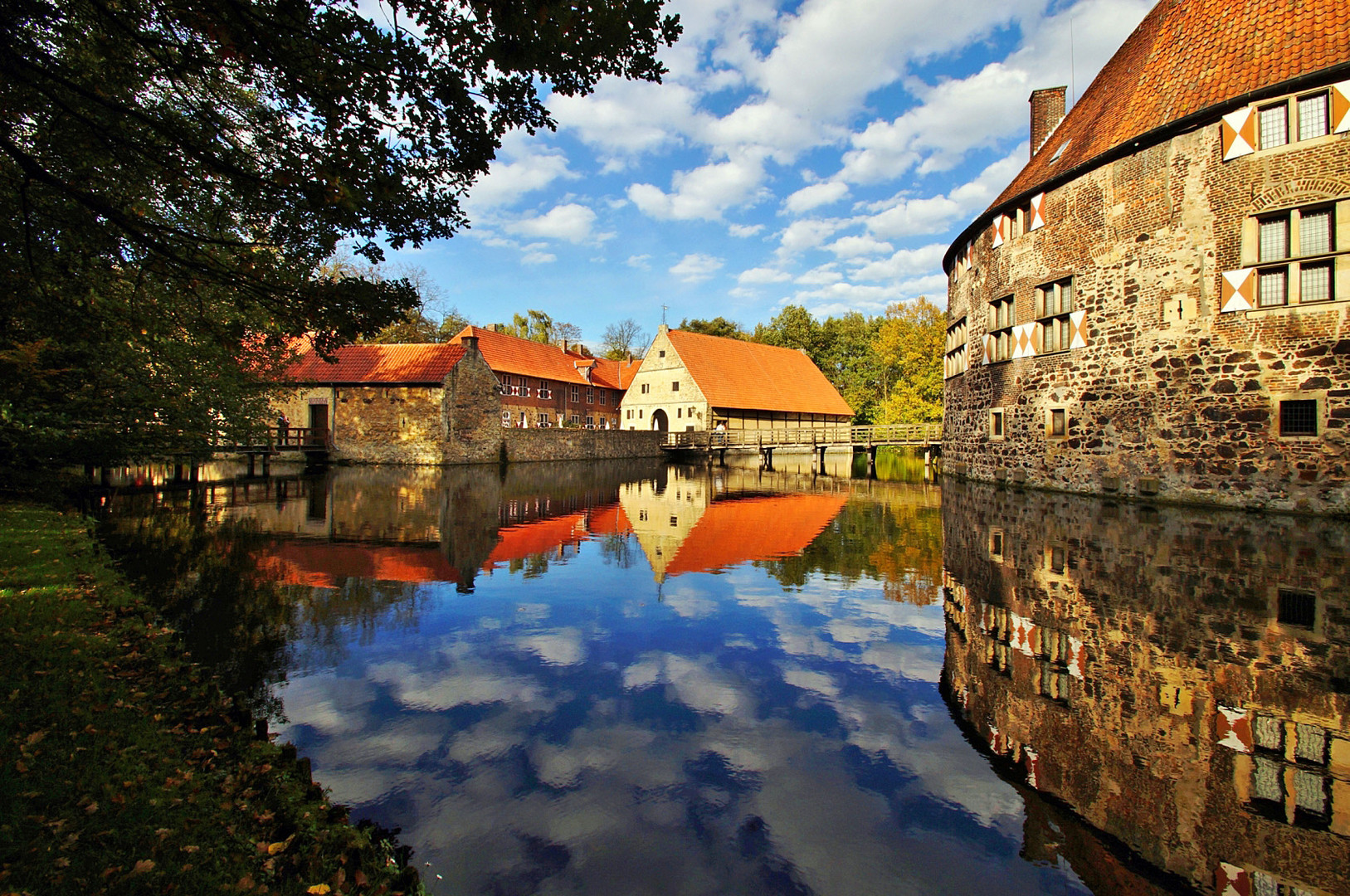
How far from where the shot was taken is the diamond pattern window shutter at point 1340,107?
1232cm

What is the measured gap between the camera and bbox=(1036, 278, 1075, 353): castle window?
17.6 metres

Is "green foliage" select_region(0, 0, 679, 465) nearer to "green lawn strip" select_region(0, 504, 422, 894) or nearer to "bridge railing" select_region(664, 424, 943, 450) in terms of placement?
"green lawn strip" select_region(0, 504, 422, 894)

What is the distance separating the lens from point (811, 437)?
36.3 m

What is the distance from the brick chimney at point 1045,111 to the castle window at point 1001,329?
7.64 meters

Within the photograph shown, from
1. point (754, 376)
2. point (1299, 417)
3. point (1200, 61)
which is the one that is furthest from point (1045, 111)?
point (754, 376)

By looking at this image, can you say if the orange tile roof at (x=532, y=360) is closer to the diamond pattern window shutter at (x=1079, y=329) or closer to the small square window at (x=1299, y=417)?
the diamond pattern window shutter at (x=1079, y=329)

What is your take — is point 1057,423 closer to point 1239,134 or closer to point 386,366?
point 1239,134

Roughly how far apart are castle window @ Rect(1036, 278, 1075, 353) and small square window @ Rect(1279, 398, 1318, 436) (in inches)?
200

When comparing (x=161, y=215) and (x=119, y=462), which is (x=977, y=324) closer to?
(x=161, y=215)

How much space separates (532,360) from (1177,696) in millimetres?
44531

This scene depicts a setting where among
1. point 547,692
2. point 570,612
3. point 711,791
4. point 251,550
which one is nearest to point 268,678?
point 547,692

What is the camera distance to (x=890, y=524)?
13.6m

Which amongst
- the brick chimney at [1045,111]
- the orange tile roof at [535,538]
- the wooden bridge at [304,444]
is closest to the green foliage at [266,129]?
the orange tile roof at [535,538]

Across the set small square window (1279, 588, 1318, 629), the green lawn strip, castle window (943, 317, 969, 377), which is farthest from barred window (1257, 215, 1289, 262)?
the green lawn strip
